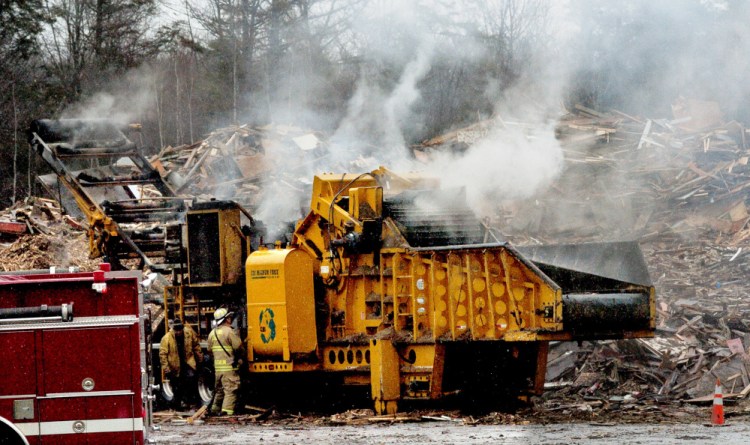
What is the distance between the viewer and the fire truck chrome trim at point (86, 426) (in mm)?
8680

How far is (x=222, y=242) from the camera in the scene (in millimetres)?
16078

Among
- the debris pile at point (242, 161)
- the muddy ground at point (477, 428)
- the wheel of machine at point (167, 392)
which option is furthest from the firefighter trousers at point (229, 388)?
the debris pile at point (242, 161)

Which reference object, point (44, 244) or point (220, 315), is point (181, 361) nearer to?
point (220, 315)

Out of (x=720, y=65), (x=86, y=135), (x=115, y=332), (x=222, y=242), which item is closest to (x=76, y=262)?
(x=86, y=135)

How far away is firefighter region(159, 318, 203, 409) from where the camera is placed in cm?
1622

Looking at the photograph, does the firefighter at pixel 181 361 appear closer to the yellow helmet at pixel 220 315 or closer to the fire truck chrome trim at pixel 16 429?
the yellow helmet at pixel 220 315

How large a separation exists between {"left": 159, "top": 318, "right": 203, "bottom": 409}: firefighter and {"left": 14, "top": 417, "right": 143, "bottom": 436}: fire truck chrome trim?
7.41m

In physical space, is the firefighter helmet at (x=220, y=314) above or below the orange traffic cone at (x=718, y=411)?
above

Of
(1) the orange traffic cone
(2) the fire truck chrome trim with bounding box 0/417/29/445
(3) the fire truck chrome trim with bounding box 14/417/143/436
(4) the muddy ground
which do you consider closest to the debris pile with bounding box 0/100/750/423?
(4) the muddy ground

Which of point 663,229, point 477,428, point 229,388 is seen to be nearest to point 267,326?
point 229,388

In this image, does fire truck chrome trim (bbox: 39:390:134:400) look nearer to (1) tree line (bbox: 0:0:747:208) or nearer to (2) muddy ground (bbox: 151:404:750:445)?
(2) muddy ground (bbox: 151:404:750:445)

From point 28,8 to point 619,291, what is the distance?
97.2 feet

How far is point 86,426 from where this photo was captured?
876cm

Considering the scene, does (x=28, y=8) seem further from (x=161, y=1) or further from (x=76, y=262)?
(x=76, y=262)
